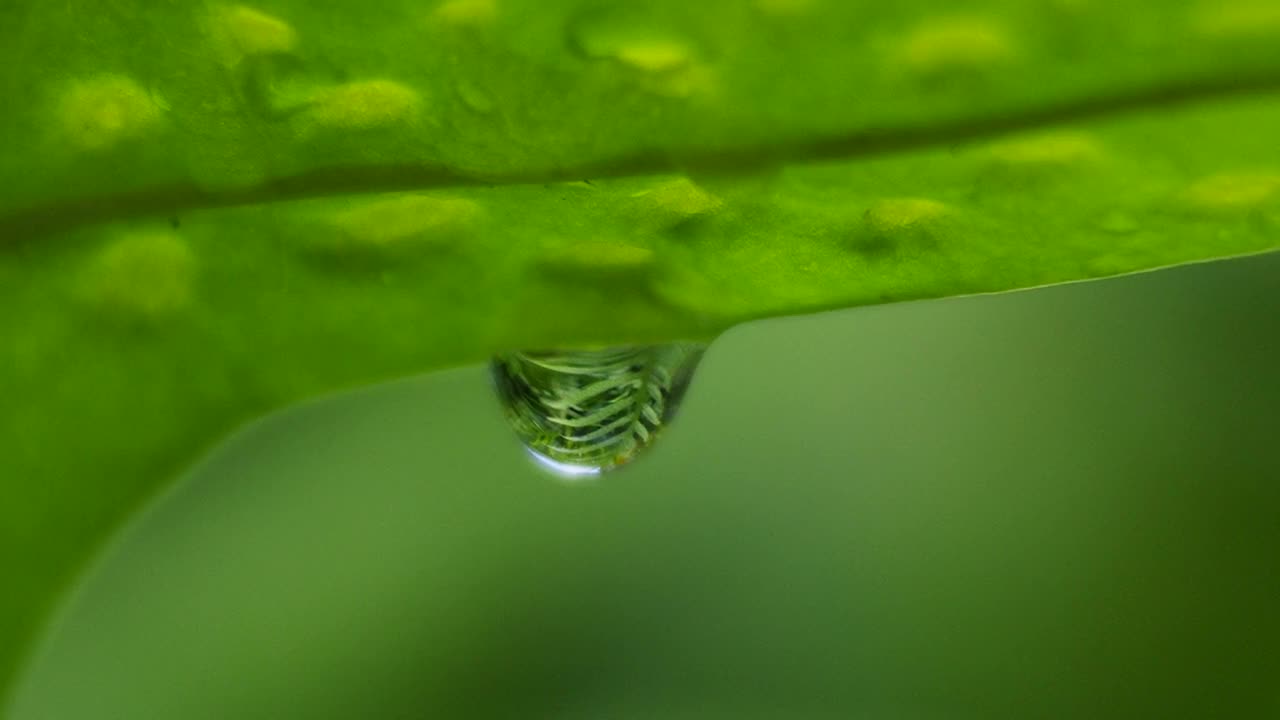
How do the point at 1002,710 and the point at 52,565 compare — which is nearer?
the point at 52,565

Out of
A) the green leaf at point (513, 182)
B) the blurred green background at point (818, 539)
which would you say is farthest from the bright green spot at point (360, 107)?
the blurred green background at point (818, 539)

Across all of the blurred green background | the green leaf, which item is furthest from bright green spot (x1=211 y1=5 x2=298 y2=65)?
the blurred green background

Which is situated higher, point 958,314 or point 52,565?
point 958,314

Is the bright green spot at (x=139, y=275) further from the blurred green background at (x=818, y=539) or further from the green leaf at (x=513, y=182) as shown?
the blurred green background at (x=818, y=539)

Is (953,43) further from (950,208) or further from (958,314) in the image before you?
(958,314)

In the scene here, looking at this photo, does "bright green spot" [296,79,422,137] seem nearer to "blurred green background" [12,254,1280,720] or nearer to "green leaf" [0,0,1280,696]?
"green leaf" [0,0,1280,696]

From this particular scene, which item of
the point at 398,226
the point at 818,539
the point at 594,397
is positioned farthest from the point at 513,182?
A: the point at 818,539

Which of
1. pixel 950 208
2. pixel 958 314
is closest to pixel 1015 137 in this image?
pixel 950 208
